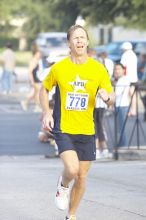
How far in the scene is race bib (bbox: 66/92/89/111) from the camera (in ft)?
26.2

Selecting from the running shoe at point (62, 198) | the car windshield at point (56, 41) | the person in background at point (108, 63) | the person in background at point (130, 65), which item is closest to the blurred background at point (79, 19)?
the car windshield at point (56, 41)

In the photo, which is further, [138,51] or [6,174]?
[138,51]

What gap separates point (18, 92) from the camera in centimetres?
3203

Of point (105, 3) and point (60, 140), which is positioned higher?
point (105, 3)

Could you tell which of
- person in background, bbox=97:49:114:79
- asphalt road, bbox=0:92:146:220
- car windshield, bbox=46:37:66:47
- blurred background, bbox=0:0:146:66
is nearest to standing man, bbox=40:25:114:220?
asphalt road, bbox=0:92:146:220

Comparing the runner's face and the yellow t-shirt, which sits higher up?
the runner's face

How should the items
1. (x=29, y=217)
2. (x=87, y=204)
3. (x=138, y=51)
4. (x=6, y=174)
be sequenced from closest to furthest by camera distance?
1. (x=29, y=217)
2. (x=87, y=204)
3. (x=6, y=174)
4. (x=138, y=51)

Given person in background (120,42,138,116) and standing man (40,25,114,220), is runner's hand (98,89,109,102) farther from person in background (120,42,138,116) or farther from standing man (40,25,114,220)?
person in background (120,42,138,116)

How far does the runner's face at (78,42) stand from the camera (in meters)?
7.98

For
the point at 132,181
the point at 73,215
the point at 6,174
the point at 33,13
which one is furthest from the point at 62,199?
the point at 33,13

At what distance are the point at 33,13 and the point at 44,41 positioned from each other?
3151cm

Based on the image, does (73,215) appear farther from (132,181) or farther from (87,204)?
(132,181)

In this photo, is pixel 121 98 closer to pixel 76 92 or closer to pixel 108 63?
pixel 108 63

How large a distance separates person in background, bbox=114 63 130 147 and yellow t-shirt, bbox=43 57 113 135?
6.59 meters
